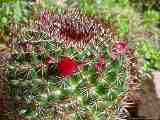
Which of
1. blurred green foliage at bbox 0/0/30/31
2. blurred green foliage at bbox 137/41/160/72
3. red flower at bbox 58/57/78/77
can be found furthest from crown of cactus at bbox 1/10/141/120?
blurred green foliage at bbox 137/41/160/72

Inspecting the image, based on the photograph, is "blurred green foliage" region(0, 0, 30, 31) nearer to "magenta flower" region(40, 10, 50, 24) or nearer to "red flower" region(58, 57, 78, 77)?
"magenta flower" region(40, 10, 50, 24)

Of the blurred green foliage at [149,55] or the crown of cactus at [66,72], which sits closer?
the crown of cactus at [66,72]

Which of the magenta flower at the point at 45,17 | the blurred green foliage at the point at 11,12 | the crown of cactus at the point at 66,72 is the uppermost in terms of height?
the blurred green foliage at the point at 11,12

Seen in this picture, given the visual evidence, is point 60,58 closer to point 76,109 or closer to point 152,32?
point 76,109

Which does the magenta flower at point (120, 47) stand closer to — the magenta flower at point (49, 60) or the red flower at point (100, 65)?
the red flower at point (100, 65)

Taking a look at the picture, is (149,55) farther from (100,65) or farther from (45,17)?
(100,65)

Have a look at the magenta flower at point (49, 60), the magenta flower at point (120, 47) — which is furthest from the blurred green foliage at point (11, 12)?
the magenta flower at point (49, 60)

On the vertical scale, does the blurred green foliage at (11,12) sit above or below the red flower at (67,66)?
above

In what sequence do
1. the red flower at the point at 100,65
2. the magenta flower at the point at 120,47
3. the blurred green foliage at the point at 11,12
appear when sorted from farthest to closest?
1. the blurred green foliage at the point at 11,12
2. the magenta flower at the point at 120,47
3. the red flower at the point at 100,65
